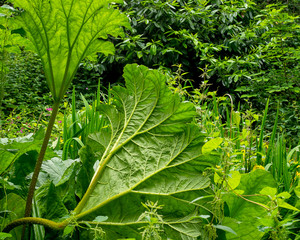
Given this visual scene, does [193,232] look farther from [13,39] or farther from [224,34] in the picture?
[224,34]

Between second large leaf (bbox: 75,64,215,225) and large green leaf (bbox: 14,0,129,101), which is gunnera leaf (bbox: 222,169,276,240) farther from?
large green leaf (bbox: 14,0,129,101)

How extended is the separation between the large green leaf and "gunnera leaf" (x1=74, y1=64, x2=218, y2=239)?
0.14 metres

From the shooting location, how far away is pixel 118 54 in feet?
21.2

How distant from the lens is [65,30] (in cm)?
75

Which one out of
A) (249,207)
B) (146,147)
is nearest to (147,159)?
(146,147)

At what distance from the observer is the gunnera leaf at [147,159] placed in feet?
2.52

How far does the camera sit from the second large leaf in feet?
2.58

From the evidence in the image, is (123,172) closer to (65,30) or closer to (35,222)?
(35,222)

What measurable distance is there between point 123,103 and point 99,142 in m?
0.13

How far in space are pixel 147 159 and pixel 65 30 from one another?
15.4 inches

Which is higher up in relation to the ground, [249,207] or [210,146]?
[210,146]

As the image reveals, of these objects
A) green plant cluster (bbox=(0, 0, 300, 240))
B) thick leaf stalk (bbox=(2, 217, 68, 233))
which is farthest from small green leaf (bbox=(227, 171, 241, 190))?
thick leaf stalk (bbox=(2, 217, 68, 233))

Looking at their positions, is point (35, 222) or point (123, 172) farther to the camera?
point (123, 172)

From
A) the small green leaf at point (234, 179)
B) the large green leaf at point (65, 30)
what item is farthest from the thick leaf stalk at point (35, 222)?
the small green leaf at point (234, 179)
